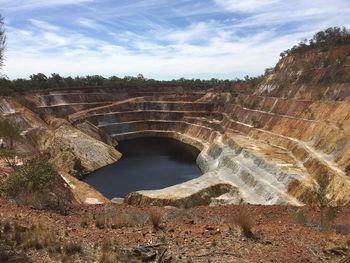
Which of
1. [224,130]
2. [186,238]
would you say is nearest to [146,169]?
[224,130]

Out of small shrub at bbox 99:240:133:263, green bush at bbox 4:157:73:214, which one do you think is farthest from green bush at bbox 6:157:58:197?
small shrub at bbox 99:240:133:263

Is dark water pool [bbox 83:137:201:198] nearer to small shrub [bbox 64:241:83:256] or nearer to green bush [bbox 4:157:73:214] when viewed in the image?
green bush [bbox 4:157:73:214]

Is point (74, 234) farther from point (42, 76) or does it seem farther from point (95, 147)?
point (42, 76)

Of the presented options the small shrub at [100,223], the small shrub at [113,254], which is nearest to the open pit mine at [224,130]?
the small shrub at [100,223]

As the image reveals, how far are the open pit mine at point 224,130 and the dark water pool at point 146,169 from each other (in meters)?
2.16

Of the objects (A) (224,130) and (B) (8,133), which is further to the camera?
(A) (224,130)

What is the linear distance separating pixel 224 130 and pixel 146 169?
717 inches

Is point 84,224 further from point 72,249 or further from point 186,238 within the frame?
point 186,238

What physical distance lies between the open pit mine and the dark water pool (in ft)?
7.08

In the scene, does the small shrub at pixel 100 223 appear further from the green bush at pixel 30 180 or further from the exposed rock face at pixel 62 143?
the exposed rock face at pixel 62 143

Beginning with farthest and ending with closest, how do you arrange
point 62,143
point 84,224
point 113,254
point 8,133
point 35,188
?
point 62,143
point 8,133
point 35,188
point 84,224
point 113,254

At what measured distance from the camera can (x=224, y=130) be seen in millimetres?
79125

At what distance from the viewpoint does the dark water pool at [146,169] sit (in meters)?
58.4

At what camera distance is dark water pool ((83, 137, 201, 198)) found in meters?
58.4
